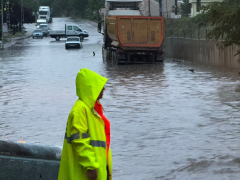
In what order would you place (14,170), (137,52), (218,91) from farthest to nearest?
(137,52), (218,91), (14,170)

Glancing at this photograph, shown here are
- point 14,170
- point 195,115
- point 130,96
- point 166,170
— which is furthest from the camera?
point 130,96

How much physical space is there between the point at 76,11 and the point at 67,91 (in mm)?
148795

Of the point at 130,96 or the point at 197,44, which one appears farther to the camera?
the point at 197,44

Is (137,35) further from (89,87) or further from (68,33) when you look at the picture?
(68,33)

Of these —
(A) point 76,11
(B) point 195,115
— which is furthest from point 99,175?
(A) point 76,11

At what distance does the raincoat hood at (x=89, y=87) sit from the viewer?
461 cm

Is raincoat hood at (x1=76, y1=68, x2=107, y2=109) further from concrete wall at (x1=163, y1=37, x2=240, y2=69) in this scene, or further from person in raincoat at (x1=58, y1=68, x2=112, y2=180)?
concrete wall at (x1=163, y1=37, x2=240, y2=69)

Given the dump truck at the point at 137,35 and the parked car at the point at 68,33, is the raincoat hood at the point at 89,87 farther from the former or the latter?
the parked car at the point at 68,33

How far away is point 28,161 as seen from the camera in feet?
21.1

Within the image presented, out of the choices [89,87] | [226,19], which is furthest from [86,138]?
[226,19]

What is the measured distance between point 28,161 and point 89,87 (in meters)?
2.14

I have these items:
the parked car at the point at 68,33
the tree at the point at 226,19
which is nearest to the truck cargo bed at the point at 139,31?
the tree at the point at 226,19

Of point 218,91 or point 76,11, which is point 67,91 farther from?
point 76,11

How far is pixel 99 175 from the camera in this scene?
4535 mm
